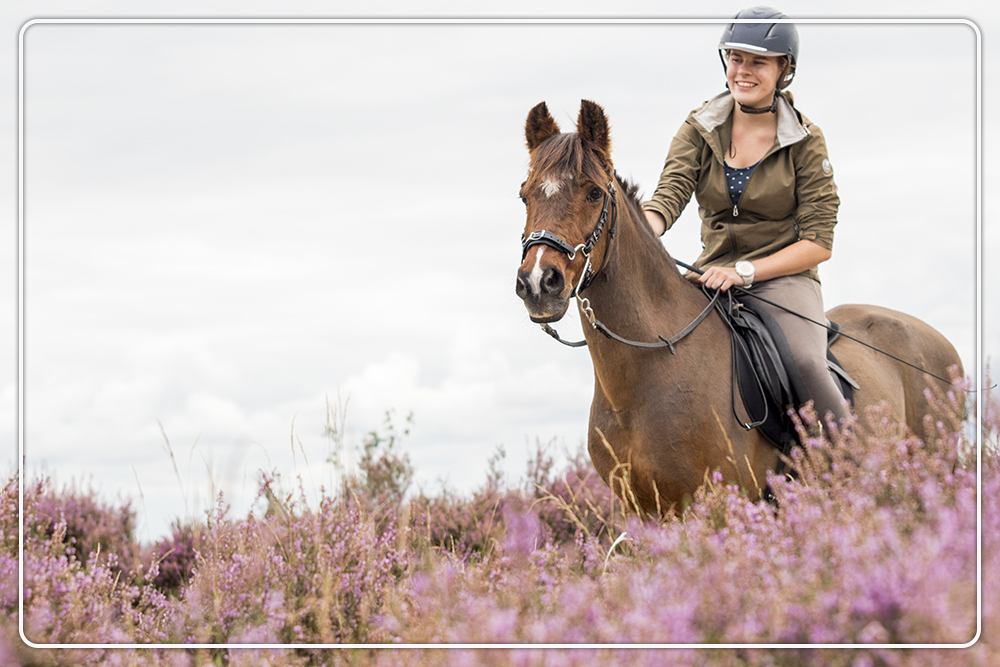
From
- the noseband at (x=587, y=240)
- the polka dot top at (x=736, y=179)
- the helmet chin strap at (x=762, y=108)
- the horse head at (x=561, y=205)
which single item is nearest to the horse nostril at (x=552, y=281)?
the horse head at (x=561, y=205)

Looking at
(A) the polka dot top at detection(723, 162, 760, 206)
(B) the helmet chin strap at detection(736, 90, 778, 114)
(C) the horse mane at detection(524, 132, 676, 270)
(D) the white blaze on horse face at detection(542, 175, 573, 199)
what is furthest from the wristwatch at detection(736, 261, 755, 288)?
(D) the white blaze on horse face at detection(542, 175, 573, 199)

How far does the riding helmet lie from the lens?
3510 mm

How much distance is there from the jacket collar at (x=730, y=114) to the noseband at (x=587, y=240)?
2.70 feet

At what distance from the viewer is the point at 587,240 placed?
11.5 feet

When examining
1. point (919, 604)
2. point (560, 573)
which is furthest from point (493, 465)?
point (919, 604)

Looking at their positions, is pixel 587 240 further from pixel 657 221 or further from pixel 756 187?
pixel 756 187

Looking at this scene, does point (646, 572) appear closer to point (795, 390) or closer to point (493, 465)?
point (795, 390)

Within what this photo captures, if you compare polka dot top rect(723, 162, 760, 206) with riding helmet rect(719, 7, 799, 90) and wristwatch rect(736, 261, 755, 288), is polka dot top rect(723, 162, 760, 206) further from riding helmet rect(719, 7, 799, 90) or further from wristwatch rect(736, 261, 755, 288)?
riding helmet rect(719, 7, 799, 90)

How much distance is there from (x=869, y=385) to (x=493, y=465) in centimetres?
382

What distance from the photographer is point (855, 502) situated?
2.75 meters

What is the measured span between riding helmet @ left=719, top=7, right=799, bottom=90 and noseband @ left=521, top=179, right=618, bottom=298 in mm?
814

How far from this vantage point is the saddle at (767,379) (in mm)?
4008

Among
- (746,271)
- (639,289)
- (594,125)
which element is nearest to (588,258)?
(639,289)

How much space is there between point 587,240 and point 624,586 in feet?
5.03
